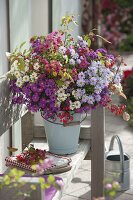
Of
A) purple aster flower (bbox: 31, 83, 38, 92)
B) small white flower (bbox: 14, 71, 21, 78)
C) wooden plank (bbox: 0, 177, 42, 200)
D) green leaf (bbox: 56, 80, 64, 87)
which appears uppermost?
small white flower (bbox: 14, 71, 21, 78)

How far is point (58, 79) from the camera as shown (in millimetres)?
4125

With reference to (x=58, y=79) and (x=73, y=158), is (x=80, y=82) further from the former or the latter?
(x=73, y=158)

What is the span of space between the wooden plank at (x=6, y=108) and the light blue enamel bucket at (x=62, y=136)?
0.78 ft

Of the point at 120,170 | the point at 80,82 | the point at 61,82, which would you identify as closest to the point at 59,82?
the point at 61,82

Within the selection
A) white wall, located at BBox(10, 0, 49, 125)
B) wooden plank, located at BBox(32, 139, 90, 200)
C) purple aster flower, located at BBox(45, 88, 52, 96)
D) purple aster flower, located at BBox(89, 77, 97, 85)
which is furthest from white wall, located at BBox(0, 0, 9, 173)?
purple aster flower, located at BBox(89, 77, 97, 85)

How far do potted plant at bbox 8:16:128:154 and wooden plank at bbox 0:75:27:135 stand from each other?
0.16ft

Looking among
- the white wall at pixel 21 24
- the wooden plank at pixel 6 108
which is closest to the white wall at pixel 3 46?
the white wall at pixel 21 24

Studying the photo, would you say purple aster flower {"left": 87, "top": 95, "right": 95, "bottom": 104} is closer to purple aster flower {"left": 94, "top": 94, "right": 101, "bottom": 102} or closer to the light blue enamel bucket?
purple aster flower {"left": 94, "top": 94, "right": 101, "bottom": 102}

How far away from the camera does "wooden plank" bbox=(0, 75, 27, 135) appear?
4.08 meters

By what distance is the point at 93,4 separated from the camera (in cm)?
1266

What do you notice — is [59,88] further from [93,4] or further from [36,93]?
[93,4]

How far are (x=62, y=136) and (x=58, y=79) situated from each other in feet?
1.51

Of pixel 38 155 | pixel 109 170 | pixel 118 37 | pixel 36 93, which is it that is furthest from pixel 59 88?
pixel 118 37

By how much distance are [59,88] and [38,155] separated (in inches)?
18.6
